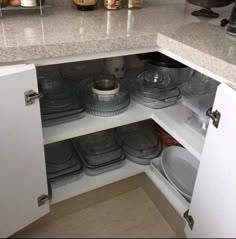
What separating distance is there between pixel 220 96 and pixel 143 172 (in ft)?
2.41

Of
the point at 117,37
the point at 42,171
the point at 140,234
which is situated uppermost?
the point at 117,37

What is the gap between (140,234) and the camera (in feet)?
3.60

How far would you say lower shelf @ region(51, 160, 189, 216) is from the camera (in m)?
1.10

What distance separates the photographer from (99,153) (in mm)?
1236

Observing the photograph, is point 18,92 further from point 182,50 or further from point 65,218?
point 65,218

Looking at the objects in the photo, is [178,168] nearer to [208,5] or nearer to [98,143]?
[98,143]

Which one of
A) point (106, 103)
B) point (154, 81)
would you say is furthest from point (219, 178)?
point (154, 81)

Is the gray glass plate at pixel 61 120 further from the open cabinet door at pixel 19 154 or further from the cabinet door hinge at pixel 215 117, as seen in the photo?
the cabinet door hinge at pixel 215 117

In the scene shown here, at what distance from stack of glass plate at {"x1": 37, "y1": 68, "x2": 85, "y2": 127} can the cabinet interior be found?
1.1 inches

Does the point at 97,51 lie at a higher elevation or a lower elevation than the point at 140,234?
higher

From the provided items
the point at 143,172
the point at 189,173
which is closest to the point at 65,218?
the point at 143,172

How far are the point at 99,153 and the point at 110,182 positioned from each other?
0.14 m

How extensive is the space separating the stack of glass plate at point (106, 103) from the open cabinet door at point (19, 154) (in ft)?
0.95

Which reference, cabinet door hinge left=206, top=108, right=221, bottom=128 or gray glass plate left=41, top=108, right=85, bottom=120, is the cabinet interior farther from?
cabinet door hinge left=206, top=108, right=221, bottom=128
